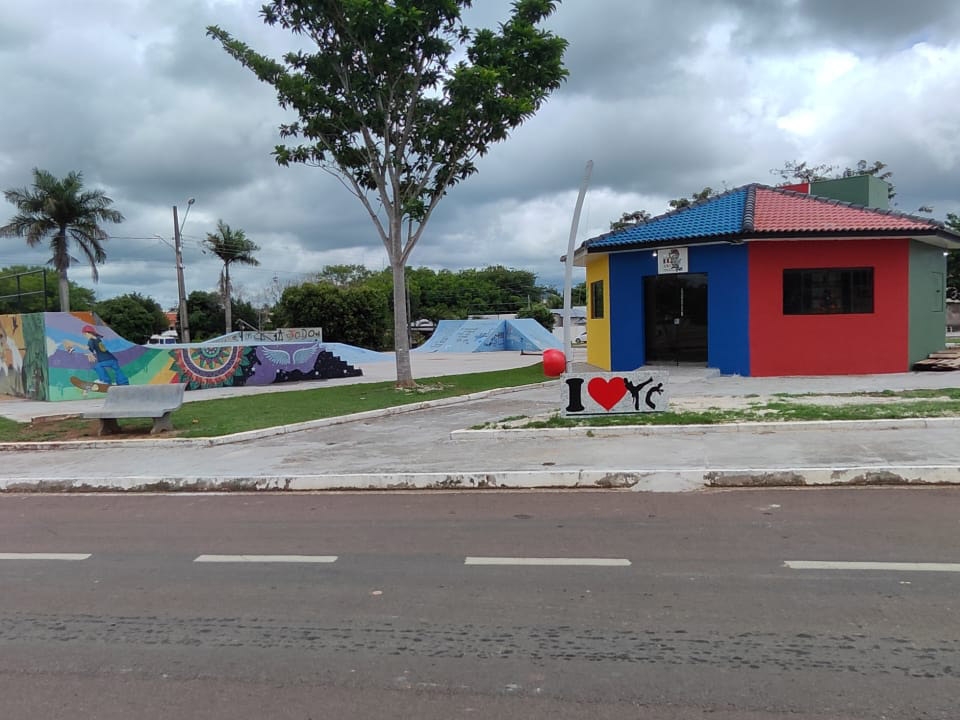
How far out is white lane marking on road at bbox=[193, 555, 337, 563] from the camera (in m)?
5.51

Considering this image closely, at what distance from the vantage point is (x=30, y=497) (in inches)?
330

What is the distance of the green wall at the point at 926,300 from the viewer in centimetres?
1736

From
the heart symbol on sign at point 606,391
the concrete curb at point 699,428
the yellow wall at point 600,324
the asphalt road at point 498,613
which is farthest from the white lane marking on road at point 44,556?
the yellow wall at point 600,324

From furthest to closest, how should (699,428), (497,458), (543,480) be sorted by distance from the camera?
(699,428) → (497,458) → (543,480)

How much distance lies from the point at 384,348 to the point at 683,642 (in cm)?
5050

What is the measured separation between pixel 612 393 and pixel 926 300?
11546mm

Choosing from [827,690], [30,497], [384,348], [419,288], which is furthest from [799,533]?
[419,288]

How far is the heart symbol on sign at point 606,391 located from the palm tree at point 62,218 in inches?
1533

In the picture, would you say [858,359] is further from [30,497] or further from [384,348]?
[384,348]

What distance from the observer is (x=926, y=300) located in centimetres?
1791

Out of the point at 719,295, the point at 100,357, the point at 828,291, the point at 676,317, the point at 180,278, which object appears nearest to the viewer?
the point at 828,291

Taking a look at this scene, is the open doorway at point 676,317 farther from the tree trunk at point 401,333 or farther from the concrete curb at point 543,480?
the concrete curb at point 543,480

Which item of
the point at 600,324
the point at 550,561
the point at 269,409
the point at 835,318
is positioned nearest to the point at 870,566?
the point at 550,561

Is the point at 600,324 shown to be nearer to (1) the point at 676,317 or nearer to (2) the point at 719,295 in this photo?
(1) the point at 676,317
